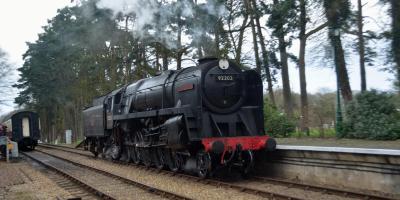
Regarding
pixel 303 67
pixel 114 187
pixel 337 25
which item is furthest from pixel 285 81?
pixel 114 187

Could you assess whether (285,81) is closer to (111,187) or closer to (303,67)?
(303,67)

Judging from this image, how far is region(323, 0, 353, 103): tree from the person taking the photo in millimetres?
18441

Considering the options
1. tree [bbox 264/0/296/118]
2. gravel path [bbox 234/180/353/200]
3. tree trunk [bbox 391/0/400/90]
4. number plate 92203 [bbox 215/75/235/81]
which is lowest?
gravel path [bbox 234/180/353/200]

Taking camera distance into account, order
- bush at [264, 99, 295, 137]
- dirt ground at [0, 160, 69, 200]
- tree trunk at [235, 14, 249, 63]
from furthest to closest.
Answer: tree trunk at [235, 14, 249, 63] < bush at [264, 99, 295, 137] < dirt ground at [0, 160, 69, 200]

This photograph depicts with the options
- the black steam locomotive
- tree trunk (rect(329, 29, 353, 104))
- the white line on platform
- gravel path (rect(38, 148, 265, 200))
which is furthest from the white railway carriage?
the white line on platform

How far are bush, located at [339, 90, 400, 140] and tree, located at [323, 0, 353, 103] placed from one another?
3256 millimetres

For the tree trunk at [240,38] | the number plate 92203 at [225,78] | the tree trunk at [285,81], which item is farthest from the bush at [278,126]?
the number plate 92203 at [225,78]

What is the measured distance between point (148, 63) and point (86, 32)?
26.8 feet

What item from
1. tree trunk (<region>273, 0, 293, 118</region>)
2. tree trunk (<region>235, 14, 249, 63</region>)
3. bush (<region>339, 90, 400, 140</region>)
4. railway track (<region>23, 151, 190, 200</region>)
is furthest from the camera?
tree trunk (<region>235, 14, 249, 63</region>)

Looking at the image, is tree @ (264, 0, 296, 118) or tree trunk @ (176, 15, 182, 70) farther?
tree trunk @ (176, 15, 182, 70)

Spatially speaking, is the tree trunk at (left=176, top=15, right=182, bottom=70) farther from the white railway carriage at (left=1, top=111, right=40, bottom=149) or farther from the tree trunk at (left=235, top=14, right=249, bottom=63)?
the white railway carriage at (left=1, top=111, right=40, bottom=149)

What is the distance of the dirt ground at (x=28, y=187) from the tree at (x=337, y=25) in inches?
475

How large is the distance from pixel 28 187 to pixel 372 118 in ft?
35.3

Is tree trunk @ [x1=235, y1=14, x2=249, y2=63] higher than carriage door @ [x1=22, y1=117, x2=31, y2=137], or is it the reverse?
tree trunk @ [x1=235, y1=14, x2=249, y2=63]
